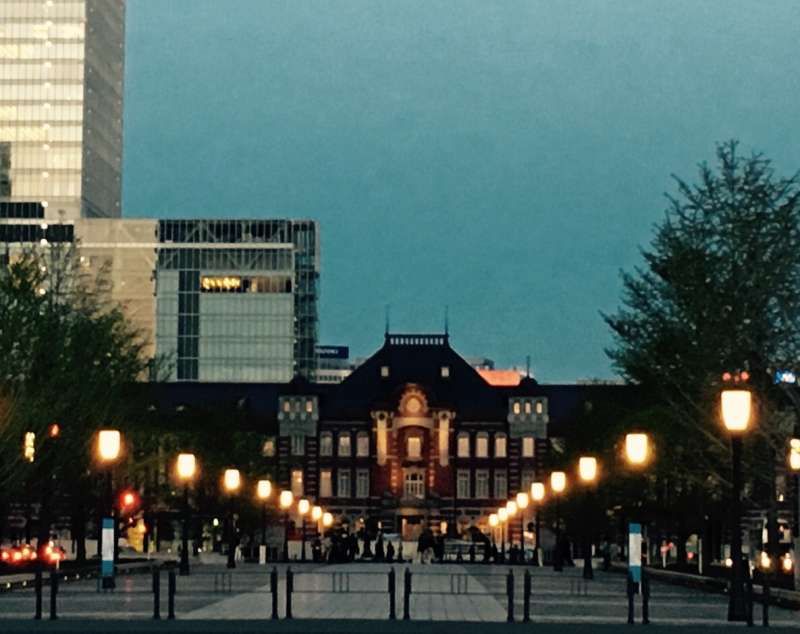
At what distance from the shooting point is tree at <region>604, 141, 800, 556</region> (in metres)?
67.3

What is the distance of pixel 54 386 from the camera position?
2830 inches

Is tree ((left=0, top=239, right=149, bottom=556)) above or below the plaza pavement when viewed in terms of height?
above

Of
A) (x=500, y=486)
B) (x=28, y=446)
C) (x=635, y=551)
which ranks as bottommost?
(x=635, y=551)

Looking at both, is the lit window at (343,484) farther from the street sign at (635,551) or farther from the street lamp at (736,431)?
the street lamp at (736,431)

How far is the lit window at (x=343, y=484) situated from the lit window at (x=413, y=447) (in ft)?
20.5

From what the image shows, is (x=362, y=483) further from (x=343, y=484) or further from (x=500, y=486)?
(x=500, y=486)

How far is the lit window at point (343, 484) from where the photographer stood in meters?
181

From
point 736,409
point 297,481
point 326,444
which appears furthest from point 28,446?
point 326,444

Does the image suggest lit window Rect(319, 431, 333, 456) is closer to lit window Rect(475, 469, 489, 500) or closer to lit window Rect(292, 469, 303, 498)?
lit window Rect(292, 469, 303, 498)

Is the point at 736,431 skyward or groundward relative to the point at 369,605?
skyward

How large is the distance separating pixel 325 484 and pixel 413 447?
9334 mm

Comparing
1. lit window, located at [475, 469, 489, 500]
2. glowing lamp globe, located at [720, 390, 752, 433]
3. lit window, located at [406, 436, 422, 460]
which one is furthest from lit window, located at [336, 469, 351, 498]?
glowing lamp globe, located at [720, 390, 752, 433]

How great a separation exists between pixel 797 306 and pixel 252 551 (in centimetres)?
5173

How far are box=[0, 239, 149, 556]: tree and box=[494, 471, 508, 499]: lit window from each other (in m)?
92.4
